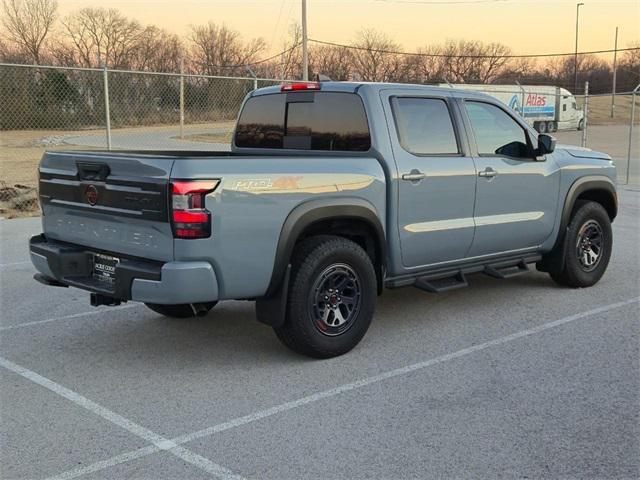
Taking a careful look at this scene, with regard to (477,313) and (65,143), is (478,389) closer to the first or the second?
(477,313)

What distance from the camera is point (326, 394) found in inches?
167

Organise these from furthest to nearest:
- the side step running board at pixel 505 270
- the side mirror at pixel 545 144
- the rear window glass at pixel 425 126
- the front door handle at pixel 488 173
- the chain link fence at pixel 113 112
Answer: the chain link fence at pixel 113 112
the side mirror at pixel 545 144
the side step running board at pixel 505 270
the front door handle at pixel 488 173
the rear window glass at pixel 425 126

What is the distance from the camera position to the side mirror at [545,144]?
20.4 feet

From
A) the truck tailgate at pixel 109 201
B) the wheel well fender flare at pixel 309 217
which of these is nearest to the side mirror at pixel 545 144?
the wheel well fender flare at pixel 309 217

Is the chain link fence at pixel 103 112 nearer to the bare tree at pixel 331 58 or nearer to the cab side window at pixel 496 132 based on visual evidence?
the cab side window at pixel 496 132

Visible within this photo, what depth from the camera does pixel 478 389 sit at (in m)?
4.32

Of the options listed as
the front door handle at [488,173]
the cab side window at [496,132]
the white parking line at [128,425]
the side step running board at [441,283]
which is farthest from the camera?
the cab side window at [496,132]

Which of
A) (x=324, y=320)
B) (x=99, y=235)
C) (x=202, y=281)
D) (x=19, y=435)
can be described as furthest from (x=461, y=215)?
(x=19, y=435)

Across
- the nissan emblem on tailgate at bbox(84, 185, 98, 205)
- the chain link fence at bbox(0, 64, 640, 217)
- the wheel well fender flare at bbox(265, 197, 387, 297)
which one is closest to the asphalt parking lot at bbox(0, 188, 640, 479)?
the wheel well fender flare at bbox(265, 197, 387, 297)

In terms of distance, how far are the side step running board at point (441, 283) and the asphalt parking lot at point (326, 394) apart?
1.12 ft

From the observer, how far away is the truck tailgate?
414 cm

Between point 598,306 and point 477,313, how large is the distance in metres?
1.14

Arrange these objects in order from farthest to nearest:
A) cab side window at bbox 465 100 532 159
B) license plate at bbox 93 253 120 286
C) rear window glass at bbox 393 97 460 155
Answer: cab side window at bbox 465 100 532 159, rear window glass at bbox 393 97 460 155, license plate at bbox 93 253 120 286

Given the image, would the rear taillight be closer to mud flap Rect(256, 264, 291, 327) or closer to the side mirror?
mud flap Rect(256, 264, 291, 327)
